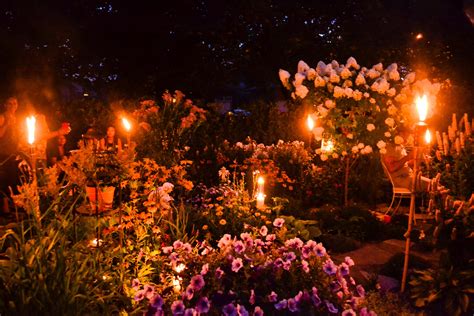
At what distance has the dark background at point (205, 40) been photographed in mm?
13039

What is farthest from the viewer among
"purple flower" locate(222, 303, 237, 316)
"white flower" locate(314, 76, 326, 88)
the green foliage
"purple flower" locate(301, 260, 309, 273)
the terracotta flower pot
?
"white flower" locate(314, 76, 326, 88)

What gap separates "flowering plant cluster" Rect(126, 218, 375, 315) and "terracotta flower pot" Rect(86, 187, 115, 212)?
3.13ft

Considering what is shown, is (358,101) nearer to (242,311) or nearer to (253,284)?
(253,284)

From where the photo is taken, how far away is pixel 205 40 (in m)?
13.3

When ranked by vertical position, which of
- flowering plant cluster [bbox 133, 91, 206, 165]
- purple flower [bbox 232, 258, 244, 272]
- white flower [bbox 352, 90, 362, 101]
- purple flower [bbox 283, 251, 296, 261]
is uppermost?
white flower [bbox 352, 90, 362, 101]

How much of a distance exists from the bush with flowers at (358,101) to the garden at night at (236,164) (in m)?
0.03

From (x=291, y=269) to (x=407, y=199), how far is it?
542 cm

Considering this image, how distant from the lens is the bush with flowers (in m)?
6.38

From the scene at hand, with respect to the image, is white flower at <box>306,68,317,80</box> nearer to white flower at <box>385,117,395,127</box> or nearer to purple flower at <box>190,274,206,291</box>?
white flower at <box>385,117,395,127</box>

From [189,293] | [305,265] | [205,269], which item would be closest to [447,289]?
[305,265]

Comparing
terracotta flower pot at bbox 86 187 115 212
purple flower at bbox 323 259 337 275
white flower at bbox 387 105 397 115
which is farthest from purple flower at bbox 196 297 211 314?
white flower at bbox 387 105 397 115

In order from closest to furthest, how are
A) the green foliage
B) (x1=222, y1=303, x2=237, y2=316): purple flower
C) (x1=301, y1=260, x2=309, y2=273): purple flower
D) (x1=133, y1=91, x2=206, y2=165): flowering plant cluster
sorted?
1. (x1=222, y1=303, x2=237, y2=316): purple flower
2. (x1=301, y1=260, x2=309, y2=273): purple flower
3. the green foliage
4. (x1=133, y1=91, x2=206, y2=165): flowering plant cluster

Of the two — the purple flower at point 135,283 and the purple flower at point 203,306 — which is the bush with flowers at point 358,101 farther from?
the purple flower at point 203,306

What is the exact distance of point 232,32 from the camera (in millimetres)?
13367
